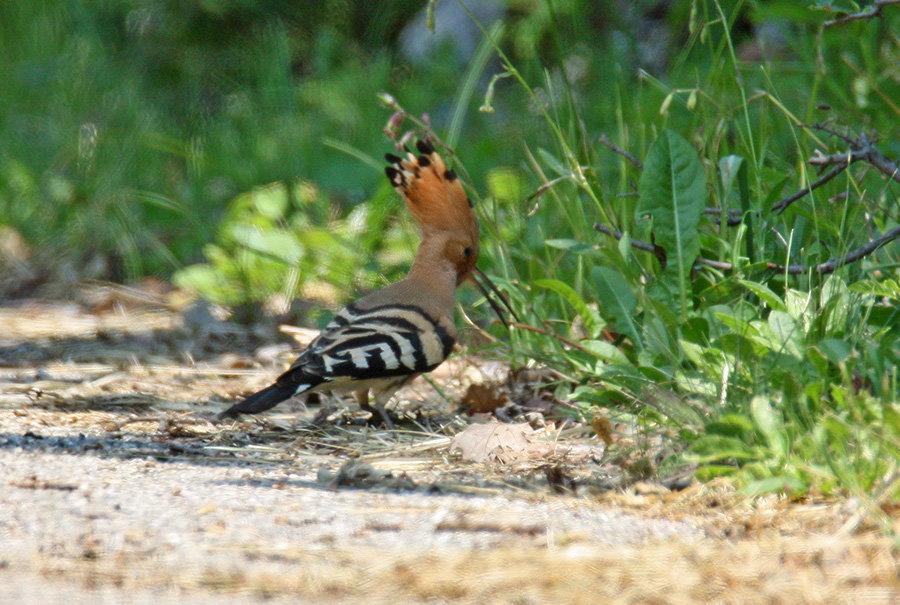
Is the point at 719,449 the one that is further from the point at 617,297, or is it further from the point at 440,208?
the point at 440,208

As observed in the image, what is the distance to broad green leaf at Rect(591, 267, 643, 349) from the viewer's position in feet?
8.71

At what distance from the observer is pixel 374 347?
2910 millimetres

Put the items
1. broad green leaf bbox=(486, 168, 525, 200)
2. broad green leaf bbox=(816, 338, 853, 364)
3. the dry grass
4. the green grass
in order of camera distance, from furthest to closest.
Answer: broad green leaf bbox=(486, 168, 525, 200) → the green grass → broad green leaf bbox=(816, 338, 853, 364) → the dry grass

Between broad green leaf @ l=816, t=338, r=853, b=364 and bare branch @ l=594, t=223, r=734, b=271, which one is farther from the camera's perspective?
bare branch @ l=594, t=223, r=734, b=271

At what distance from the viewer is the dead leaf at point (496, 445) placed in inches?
92.7

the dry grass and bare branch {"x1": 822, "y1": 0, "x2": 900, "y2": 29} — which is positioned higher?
bare branch {"x1": 822, "y1": 0, "x2": 900, "y2": 29}

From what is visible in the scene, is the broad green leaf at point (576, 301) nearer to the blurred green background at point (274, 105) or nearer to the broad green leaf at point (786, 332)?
the broad green leaf at point (786, 332)

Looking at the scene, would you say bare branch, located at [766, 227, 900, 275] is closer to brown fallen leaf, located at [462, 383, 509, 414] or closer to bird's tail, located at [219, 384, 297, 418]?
brown fallen leaf, located at [462, 383, 509, 414]

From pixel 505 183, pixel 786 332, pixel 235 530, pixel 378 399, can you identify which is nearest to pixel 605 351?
pixel 786 332

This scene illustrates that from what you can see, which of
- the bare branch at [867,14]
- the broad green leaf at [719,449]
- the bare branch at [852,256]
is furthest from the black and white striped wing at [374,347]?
the bare branch at [867,14]

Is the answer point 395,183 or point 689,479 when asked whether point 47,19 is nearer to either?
point 395,183

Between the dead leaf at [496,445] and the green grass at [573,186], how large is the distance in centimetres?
23


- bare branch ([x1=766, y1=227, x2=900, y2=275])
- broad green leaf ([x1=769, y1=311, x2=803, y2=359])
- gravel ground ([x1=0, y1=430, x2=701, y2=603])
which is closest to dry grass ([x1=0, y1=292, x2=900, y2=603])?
gravel ground ([x1=0, y1=430, x2=701, y2=603])

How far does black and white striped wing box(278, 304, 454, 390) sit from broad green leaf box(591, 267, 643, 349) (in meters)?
0.61
